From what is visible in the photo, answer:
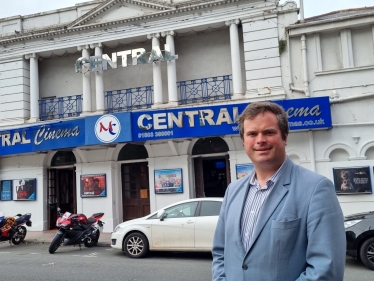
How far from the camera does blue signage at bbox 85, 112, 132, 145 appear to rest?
1259 cm

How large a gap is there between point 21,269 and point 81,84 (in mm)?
9602

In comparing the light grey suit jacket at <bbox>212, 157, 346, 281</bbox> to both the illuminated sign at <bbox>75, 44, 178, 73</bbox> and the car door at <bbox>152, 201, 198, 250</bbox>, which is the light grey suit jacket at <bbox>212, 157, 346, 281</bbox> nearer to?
the car door at <bbox>152, 201, 198, 250</bbox>

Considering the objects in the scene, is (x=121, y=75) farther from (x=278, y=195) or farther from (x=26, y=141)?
(x=278, y=195)

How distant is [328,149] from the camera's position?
39.2 ft

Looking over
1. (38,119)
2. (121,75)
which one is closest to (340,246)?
(121,75)

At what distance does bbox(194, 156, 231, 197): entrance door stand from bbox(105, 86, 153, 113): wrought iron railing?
11.1 feet

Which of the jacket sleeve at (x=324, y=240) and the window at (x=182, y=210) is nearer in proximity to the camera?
the jacket sleeve at (x=324, y=240)

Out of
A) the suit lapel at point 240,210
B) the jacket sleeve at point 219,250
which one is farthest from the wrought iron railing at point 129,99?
the suit lapel at point 240,210

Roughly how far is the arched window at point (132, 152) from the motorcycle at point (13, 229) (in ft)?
14.5

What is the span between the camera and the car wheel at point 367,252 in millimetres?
7062

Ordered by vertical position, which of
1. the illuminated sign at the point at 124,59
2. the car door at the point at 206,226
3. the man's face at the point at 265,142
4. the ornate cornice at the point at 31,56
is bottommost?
the car door at the point at 206,226

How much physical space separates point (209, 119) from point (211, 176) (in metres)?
2.92

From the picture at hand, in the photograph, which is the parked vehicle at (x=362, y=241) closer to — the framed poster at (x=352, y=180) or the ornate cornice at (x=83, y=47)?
the framed poster at (x=352, y=180)

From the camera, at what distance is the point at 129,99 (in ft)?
48.6
